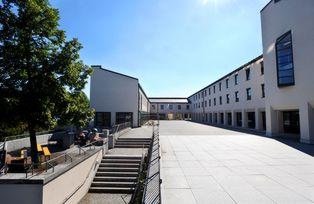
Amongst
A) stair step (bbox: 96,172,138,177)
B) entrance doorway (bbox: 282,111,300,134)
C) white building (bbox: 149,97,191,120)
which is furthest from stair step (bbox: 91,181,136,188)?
white building (bbox: 149,97,191,120)

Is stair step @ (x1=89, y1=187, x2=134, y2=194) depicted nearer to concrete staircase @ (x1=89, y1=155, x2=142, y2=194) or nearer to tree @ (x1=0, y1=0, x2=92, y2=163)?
concrete staircase @ (x1=89, y1=155, x2=142, y2=194)

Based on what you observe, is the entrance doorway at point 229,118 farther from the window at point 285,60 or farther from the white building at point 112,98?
the window at point 285,60

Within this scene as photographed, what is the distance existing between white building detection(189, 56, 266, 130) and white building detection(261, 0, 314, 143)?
19.4 feet

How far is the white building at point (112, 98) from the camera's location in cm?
3569

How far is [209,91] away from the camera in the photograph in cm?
5850

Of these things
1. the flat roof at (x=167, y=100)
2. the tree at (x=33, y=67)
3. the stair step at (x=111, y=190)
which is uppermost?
the flat roof at (x=167, y=100)

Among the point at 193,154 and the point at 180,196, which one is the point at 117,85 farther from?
the point at 180,196

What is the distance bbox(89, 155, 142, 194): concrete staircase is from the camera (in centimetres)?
1490

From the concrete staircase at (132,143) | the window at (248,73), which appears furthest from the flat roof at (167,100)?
the concrete staircase at (132,143)

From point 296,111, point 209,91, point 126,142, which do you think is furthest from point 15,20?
point 209,91

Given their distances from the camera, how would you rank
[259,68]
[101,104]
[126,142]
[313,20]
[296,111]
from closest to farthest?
[313,20] → [126,142] → [296,111] → [259,68] → [101,104]

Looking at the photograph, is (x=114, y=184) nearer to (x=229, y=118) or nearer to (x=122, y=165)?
(x=122, y=165)

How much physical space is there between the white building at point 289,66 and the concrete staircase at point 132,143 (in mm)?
12550

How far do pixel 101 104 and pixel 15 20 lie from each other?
24119 mm
